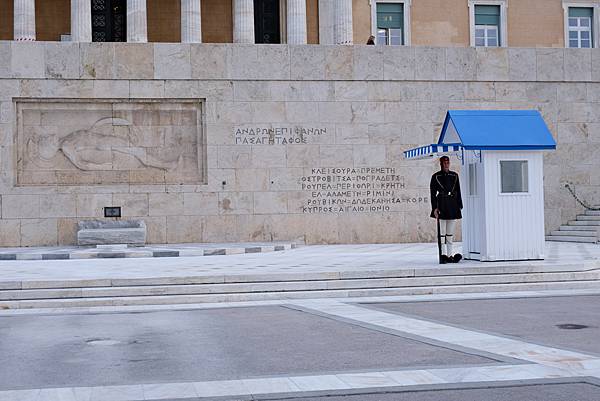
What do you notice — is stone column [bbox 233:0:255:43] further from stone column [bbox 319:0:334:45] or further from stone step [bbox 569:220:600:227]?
stone step [bbox 569:220:600:227]

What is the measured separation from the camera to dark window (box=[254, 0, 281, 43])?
41.9 meters

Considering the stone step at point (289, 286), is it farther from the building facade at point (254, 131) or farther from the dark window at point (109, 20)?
the dark window at point (109, 20)

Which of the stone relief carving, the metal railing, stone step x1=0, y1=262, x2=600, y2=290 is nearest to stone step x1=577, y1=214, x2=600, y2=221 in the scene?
the metal railing

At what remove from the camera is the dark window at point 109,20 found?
40125 millimetres

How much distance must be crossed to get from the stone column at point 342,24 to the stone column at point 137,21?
7530mm

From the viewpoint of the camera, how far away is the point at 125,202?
2714 cm

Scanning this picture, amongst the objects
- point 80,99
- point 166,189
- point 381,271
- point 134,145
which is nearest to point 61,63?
point 80,99

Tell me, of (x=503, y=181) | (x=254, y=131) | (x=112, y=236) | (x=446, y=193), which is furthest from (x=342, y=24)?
(x=446, y=193)

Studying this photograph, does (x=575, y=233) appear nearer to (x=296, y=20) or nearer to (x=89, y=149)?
(x=296, y=20)

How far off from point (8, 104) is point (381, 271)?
14804 mm

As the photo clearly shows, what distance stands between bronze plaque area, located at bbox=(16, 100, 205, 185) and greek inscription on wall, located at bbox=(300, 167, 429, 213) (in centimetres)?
359

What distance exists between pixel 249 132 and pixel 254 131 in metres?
0.16

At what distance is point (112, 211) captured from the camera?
27.1 meters

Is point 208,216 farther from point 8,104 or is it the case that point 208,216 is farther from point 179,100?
point 8,104
